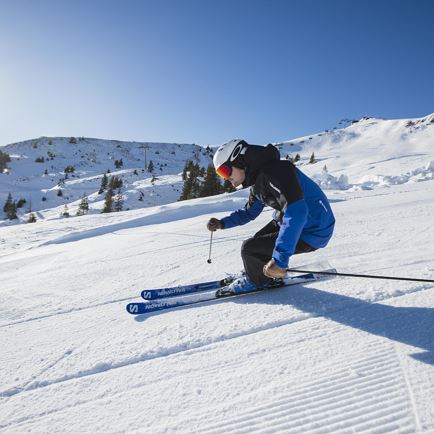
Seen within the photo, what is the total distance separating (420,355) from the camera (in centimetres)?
189

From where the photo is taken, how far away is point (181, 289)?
350 centimetres

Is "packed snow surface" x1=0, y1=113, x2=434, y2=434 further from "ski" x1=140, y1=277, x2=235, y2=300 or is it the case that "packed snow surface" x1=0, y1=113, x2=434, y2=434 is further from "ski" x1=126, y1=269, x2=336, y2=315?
"ski" x1=140, y1=277, x2=235, y2=300

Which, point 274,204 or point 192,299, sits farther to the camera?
point 192,299

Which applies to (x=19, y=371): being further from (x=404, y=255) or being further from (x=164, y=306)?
(x=404, y=255)

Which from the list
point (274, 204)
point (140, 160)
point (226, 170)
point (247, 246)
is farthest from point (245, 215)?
point (140, 160)

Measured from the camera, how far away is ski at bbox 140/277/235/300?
339 centimetres

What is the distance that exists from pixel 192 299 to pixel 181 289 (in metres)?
0.40

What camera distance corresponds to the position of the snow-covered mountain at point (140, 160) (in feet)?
124

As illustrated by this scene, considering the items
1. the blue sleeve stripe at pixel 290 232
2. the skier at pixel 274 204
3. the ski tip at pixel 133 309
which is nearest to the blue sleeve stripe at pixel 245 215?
the skier at pixel 274 204

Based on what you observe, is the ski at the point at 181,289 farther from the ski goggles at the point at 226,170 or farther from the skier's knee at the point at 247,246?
the ski goggles at the point at 226,170

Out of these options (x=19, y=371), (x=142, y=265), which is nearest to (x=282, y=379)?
(x=19, y=371)

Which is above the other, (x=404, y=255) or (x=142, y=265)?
(x=404, y=255)

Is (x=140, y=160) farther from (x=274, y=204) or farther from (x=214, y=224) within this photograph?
(x=274, y=204)

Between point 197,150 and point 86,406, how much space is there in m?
88.4
